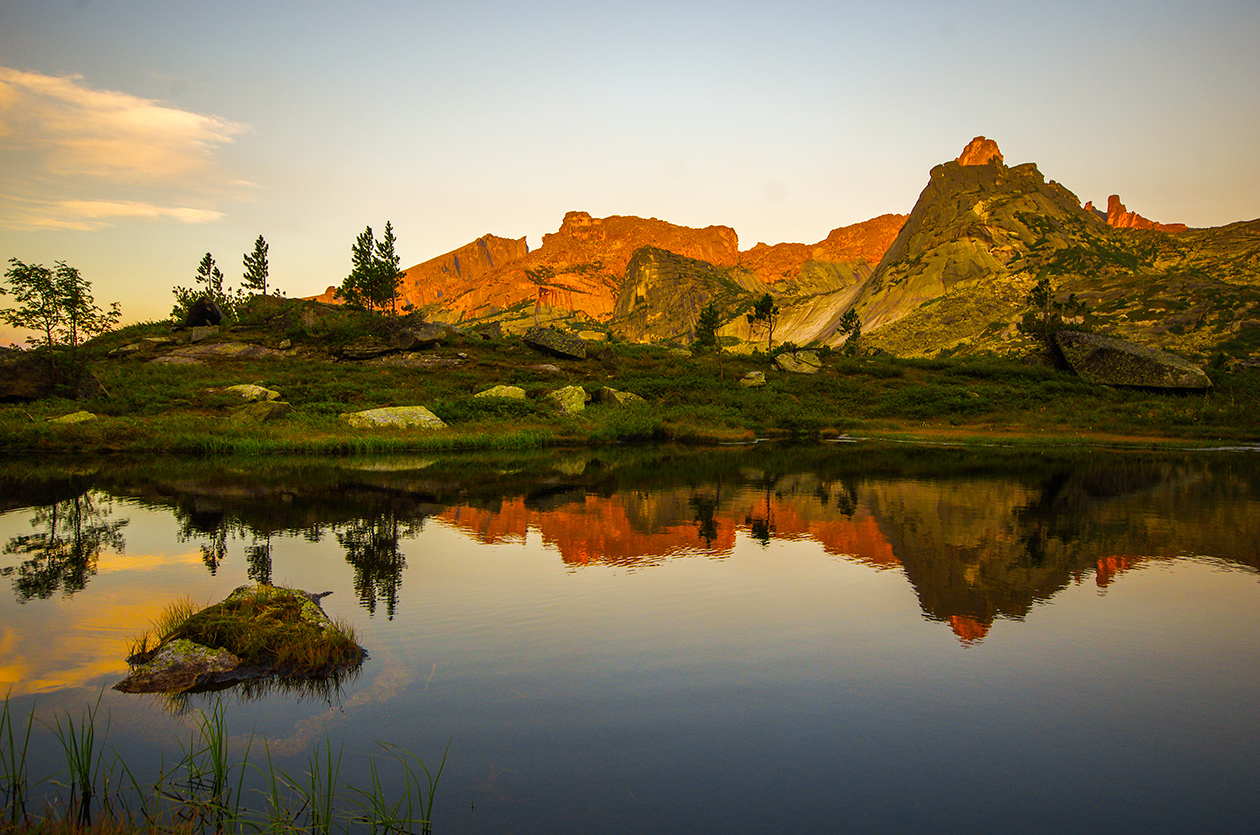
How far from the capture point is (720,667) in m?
7.76

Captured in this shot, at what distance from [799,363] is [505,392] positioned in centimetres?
3386

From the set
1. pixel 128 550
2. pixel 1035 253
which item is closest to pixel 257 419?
pixel 128 550

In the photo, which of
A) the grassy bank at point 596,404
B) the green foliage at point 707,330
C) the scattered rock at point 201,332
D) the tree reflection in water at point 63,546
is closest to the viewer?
the tree reflection in water at point 63,546

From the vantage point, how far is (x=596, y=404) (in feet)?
156

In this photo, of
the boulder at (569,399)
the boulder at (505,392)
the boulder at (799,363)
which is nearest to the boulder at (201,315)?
the boulder at (505,392)

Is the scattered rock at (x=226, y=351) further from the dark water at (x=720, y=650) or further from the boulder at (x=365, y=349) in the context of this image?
the dark water at (x=720, y=650)

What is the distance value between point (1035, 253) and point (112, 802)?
223 metres

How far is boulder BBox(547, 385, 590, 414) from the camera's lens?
146ft

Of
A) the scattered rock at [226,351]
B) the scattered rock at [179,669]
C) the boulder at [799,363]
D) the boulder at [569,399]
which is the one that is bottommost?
the scattered rock at [179,669]

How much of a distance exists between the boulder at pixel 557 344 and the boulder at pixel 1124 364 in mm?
48153

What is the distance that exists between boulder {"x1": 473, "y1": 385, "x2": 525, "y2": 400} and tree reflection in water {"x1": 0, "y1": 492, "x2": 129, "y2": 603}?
91.4ft

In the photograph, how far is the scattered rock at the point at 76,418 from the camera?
32844mm

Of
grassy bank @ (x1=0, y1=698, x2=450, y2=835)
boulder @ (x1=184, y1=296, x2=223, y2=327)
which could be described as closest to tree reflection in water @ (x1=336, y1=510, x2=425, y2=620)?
grassy bank @ (x1=0, y1=698, x2=450, y2=835)

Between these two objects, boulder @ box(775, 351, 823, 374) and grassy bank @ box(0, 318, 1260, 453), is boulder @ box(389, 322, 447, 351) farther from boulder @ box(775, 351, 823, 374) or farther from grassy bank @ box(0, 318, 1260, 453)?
boulder @ box(775, 351, 823, 374)
